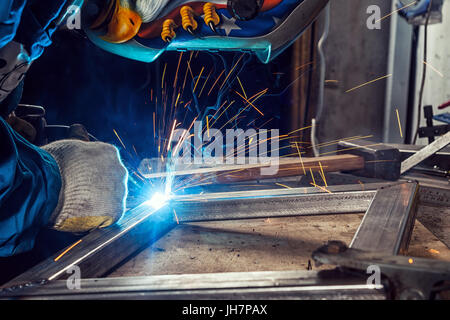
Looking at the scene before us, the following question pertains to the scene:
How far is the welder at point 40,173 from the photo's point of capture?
843 millimetres

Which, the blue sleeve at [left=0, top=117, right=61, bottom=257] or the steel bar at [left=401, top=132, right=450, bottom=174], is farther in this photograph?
the steel bar at [left=401, top=132, right=450, bottom=174]

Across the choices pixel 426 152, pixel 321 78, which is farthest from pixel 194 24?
pixel 321 78

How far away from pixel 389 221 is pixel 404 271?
1.14 feet

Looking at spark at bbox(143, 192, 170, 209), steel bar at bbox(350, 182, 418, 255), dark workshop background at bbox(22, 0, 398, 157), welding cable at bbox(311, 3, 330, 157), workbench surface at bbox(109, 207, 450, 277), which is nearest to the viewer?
steel bar at bbox(350, 182, 418, 255)

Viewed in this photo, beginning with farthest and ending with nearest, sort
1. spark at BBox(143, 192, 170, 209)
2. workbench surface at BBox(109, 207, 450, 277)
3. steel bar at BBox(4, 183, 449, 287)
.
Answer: spark at BBox(143, 192, 170, 209), steel bar at BBox(4, 183, 449, 287), workbench surface at BBox(109, 207, 450, 277)

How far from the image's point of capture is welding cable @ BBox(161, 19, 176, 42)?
3.23 feet

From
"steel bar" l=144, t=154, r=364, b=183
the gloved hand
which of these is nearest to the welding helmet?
the gloved hand

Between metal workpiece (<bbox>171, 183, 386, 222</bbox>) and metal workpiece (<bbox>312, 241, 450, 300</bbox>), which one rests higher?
metal workpiece (<bbox>312, 241, 450, 300</bbox>)

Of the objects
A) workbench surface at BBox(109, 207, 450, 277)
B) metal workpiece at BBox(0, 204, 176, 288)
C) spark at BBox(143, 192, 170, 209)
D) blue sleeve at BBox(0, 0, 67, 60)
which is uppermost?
blue sleeve at BBox(0, 0, 67, 60)

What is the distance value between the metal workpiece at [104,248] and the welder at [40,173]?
64 millimetres

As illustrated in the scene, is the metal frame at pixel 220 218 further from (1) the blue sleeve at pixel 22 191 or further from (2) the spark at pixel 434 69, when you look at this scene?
(2) the spark at pixel 434 69

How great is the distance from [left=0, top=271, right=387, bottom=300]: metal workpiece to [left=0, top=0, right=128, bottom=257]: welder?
25 cm

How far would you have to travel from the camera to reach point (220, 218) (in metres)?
1.27

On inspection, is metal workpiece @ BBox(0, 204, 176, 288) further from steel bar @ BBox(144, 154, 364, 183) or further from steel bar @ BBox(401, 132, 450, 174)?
steel bar @ BBox(401, 132, 450, 174)
